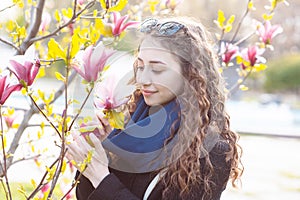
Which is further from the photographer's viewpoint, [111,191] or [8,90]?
[111,191]

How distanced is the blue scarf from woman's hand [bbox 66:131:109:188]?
70 millimetres

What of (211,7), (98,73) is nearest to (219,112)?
(98,73)

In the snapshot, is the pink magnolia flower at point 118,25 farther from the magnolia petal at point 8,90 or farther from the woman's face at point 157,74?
the magnolia petal at point 8,90

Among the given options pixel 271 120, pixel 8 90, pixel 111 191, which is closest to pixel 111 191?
pixel 111 191

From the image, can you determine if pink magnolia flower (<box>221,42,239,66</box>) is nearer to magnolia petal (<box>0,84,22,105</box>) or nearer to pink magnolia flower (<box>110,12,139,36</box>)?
pink magnolia flower (<box>110,12,139,36</box>)

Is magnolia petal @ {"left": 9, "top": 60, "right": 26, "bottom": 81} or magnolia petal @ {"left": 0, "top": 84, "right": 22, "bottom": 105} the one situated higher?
magnolia petal @ {"left": 9, "top": 60, "right": 26, "bottom": 81}

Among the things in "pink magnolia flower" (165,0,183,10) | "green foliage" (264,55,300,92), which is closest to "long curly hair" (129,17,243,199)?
"pink magnolia flower" (165,0,183,10)

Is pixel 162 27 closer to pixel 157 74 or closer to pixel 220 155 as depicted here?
pixel 157 74

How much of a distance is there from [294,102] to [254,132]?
597cm

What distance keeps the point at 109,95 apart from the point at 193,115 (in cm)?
31

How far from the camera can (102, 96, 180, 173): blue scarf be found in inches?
55.8

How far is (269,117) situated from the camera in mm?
11430

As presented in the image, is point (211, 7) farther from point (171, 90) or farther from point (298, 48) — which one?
point (171, 90)

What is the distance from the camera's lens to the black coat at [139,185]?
4.56ft
